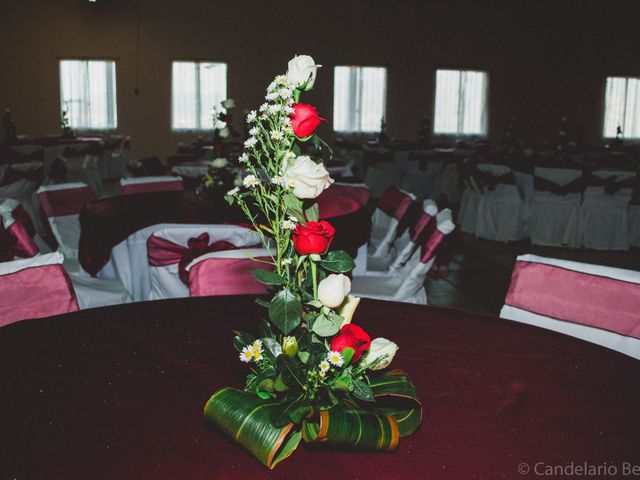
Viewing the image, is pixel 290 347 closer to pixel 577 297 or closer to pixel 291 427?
pixel 291 427

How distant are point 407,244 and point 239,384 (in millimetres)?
2251

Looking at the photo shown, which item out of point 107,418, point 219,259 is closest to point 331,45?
point 219,259

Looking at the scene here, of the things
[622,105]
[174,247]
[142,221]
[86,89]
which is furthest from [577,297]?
[622,105]

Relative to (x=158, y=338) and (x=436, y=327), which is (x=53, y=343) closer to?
(x=158, y=338)

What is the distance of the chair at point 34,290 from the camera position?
1805 mm

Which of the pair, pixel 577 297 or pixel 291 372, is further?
pixel 577 297

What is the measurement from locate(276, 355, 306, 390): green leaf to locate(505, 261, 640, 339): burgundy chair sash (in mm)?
1045

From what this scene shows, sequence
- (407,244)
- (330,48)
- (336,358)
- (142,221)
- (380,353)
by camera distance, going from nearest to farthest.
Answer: (336,358), (380,353), (142,221), (407,244), (330,48)

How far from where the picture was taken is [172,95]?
14570 mm

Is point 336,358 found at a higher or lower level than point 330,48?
lower

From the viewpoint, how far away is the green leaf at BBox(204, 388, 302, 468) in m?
0.99

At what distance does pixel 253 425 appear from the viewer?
3.32 ft

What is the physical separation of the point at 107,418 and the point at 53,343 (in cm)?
42

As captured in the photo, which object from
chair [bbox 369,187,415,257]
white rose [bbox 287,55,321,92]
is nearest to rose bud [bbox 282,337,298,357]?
white rose [bbox 287,55,321,92]
